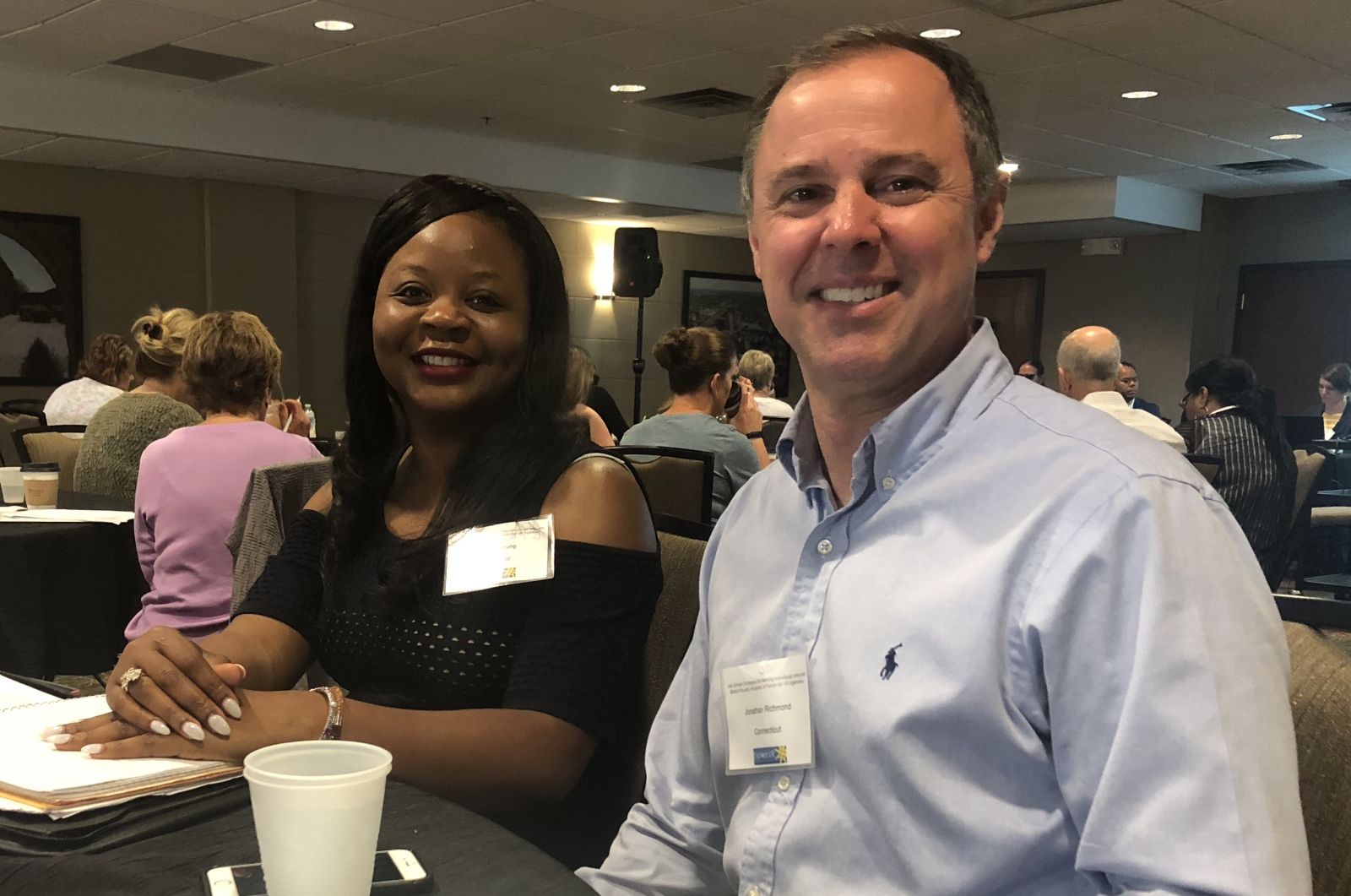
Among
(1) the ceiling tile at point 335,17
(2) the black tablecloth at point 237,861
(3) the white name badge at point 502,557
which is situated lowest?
(2) the black tablecloth at point 237,861

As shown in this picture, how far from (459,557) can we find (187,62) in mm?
6041

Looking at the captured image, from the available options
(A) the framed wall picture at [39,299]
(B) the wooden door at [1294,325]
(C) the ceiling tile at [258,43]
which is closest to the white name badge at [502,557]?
(C) the ceiling tile at [258,43]

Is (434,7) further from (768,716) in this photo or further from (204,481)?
(768,716)

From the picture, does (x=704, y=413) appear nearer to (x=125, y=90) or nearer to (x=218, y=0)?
(x=218, y=0)

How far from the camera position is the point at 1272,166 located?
9.00 m

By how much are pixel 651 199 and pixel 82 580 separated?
7.37 metres

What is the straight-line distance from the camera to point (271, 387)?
2969 millimetres

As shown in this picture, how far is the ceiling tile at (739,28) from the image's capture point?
5.35 meters

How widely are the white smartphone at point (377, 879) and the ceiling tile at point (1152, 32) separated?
5453mm

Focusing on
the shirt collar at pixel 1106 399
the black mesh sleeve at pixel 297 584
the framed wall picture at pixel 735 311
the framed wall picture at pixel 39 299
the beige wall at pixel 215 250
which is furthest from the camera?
the framed wall picture at pixel 735 311

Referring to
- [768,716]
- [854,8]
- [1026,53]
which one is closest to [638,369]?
[1026,53]

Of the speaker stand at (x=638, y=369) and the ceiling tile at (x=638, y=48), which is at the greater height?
the ceiling tile at (x=638, y=48)

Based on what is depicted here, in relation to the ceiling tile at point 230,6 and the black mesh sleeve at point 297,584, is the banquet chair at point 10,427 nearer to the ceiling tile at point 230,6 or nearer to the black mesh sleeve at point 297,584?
the ceiling tile at point 230,6

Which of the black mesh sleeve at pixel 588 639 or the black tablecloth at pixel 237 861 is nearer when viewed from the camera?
the black tablecloth at pixel 237 861
